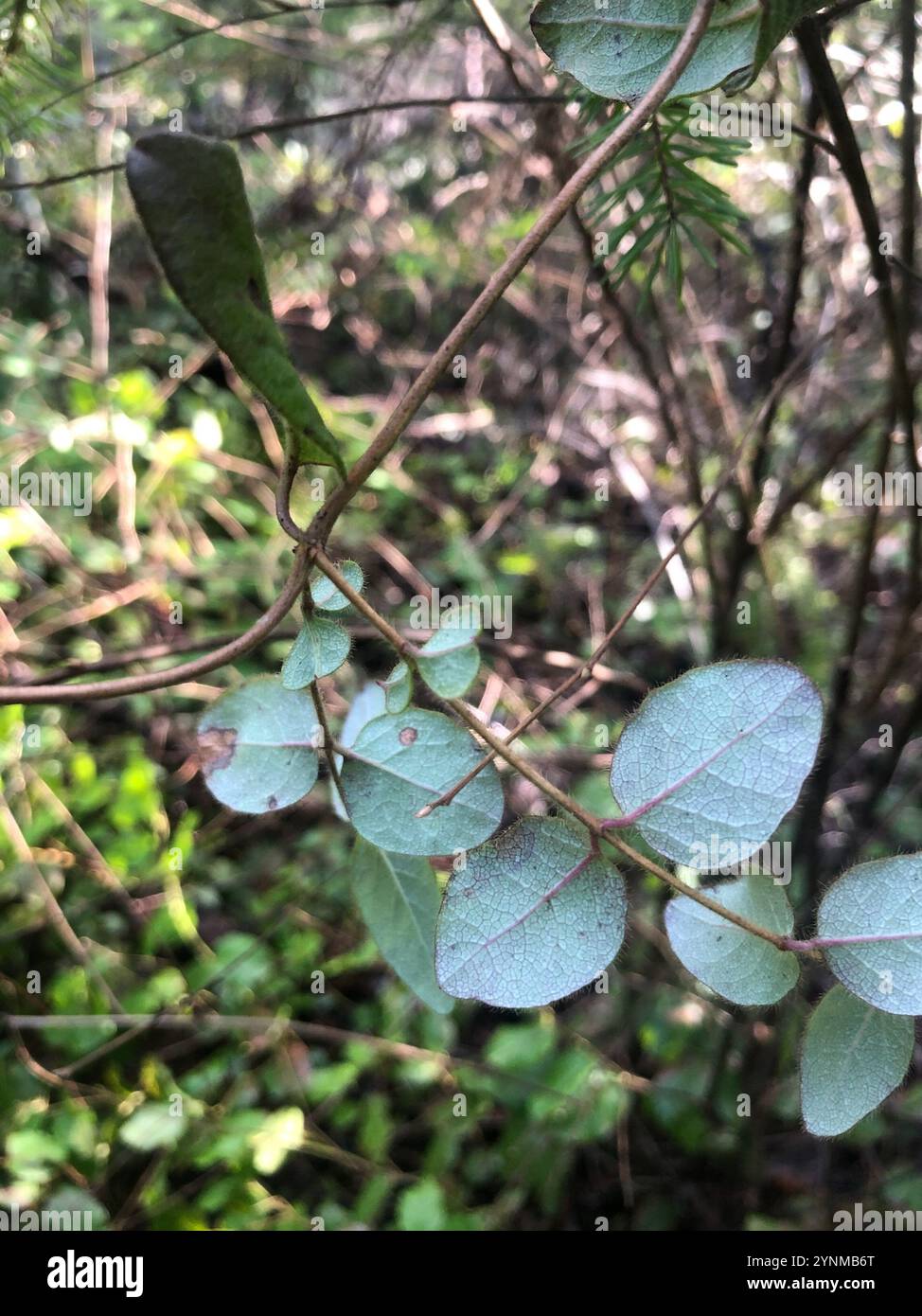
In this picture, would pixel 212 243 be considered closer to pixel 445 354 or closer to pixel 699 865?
pixel 445 354

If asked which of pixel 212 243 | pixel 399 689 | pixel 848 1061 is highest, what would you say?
pixel 212 243

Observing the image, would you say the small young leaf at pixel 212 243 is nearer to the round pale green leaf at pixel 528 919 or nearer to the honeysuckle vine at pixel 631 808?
the honeysuckle vine at pixel 631 808

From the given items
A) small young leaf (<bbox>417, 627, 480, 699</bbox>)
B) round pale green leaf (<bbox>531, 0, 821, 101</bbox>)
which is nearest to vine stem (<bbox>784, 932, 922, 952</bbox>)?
small young leaf (<bbox>417, 627, 480, 699</bbox>)

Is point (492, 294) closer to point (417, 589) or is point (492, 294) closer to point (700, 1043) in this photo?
point (700, 1043)

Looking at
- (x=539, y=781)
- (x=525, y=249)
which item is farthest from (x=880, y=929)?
(x=525, y=249)

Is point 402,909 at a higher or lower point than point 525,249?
lower

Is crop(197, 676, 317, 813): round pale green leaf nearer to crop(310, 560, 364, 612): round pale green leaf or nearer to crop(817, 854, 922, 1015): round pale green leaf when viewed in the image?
crop(310, 560, 364, 612): round pale green leaf

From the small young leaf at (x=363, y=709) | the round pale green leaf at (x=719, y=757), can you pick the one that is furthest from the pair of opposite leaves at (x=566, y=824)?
the small young leaf at (x=363, y=709)
